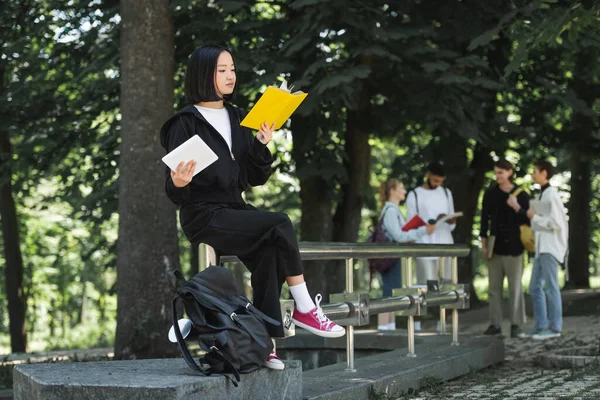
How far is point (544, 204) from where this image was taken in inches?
463

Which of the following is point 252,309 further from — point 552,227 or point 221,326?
point 552,227

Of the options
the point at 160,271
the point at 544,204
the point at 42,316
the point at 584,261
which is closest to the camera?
the point at 160,271

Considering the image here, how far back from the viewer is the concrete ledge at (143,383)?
4.80m

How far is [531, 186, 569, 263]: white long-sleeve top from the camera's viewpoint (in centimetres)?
1167

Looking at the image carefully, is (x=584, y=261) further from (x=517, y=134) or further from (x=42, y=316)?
(x=42, y=316)

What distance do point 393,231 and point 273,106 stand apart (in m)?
6.19

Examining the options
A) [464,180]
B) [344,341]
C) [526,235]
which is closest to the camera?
[344,341]

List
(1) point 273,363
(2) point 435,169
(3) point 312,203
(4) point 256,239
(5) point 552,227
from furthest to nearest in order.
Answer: (3) point 312,203 < (2) point 435,169 < (5) point 552,227 < (4) point 256,239 < (1) point 273,363

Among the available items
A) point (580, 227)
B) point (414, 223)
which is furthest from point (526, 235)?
point (580, 227)

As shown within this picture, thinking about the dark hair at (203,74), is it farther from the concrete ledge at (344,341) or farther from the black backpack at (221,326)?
the concrete ledge at (344,341)

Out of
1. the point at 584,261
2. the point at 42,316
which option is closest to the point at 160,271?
the point at 584,261

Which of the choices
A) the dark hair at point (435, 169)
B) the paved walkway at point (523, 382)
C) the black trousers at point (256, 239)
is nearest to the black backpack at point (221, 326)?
the black trousers at point (256, 239)

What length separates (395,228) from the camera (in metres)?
11.6

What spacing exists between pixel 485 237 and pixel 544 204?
981 mm
